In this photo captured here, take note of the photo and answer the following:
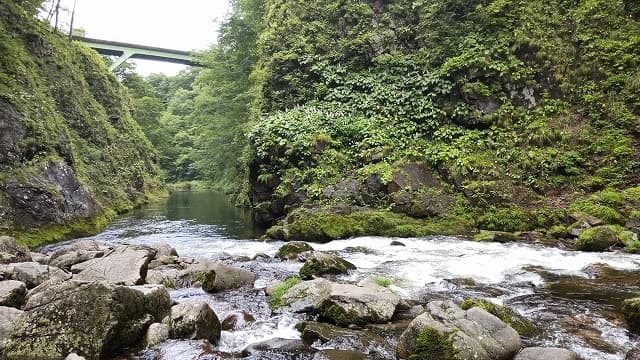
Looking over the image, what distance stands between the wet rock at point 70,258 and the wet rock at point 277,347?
6.02 m

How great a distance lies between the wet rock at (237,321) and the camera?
6480mm

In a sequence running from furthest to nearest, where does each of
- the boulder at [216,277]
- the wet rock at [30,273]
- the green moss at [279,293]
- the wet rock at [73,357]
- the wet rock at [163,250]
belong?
the wet rock at [163,250], the boulder at [216,277], the wet rock at [30,273], the green moss at [279,293], the wet rock at [73,357]

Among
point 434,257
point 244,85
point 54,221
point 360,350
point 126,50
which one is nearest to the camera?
point 360,350

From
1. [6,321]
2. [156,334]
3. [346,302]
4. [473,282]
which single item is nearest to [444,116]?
[473,282]

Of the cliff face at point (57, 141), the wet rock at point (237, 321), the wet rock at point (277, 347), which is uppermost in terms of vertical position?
the cliff face at point (57, 141)

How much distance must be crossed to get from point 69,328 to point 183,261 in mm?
5973

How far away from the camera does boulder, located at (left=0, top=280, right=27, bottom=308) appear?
20.6 feet

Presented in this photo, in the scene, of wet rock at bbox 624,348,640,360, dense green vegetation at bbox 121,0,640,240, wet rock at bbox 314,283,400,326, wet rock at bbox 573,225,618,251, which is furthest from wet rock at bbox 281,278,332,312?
wet rock at bbox 573,225,618,251

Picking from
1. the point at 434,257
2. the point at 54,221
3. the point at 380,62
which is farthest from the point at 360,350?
the point at 380,62

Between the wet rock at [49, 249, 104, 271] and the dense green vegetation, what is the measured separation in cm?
601

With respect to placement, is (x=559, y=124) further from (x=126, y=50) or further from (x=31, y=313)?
(x=126, y=50)

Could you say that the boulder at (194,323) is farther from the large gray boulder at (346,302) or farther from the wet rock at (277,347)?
the large gray boulder at (346,302)

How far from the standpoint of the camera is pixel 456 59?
17.6 metres

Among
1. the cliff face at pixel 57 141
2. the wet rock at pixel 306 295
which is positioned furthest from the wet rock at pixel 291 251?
the cliff face at pixel 57 141
